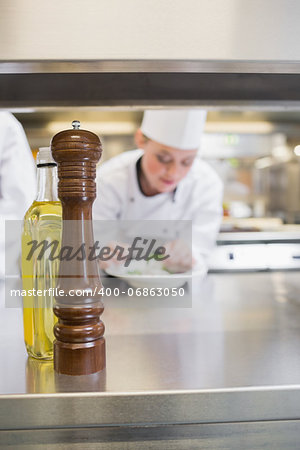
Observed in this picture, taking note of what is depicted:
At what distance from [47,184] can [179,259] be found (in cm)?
97

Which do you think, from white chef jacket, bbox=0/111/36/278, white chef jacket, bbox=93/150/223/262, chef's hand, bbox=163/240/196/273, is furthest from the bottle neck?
white chef jacket, bbox=93/150/223/262

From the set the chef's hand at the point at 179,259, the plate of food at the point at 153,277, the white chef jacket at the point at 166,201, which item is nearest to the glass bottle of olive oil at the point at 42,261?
the plate of food at the point at 153,277

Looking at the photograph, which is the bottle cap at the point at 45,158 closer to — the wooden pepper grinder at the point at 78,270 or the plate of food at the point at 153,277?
the wooden pepper grinder at the point at 78,270

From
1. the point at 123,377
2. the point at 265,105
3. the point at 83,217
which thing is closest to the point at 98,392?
the point at 123,377

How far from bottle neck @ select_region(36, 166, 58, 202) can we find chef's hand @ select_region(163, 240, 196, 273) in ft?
2.69

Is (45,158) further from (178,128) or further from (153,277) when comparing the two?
(178,128)

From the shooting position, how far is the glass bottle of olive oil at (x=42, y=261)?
542 mm

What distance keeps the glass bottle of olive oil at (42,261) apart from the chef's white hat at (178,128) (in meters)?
1.47

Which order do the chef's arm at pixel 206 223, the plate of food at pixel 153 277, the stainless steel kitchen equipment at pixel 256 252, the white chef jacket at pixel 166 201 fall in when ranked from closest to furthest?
1. the plate of food at pixel 153 277
2. the white chef jacket at pixel 166 201
3. the chef's arm at pixel 206 223
4. the stainless steel kitchen equipment at pixel 256 252

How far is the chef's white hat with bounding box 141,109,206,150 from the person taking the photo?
6.33 feet

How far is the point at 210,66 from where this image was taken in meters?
0.48

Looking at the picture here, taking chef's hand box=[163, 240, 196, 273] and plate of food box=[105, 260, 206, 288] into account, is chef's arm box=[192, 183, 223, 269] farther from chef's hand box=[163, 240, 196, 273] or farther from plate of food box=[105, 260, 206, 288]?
plate of food box=[105, 260, 206, 288]

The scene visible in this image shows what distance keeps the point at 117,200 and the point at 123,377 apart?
74.7 inches

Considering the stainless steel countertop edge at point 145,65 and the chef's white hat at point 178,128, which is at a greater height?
the chef's white hat at point 178,128
